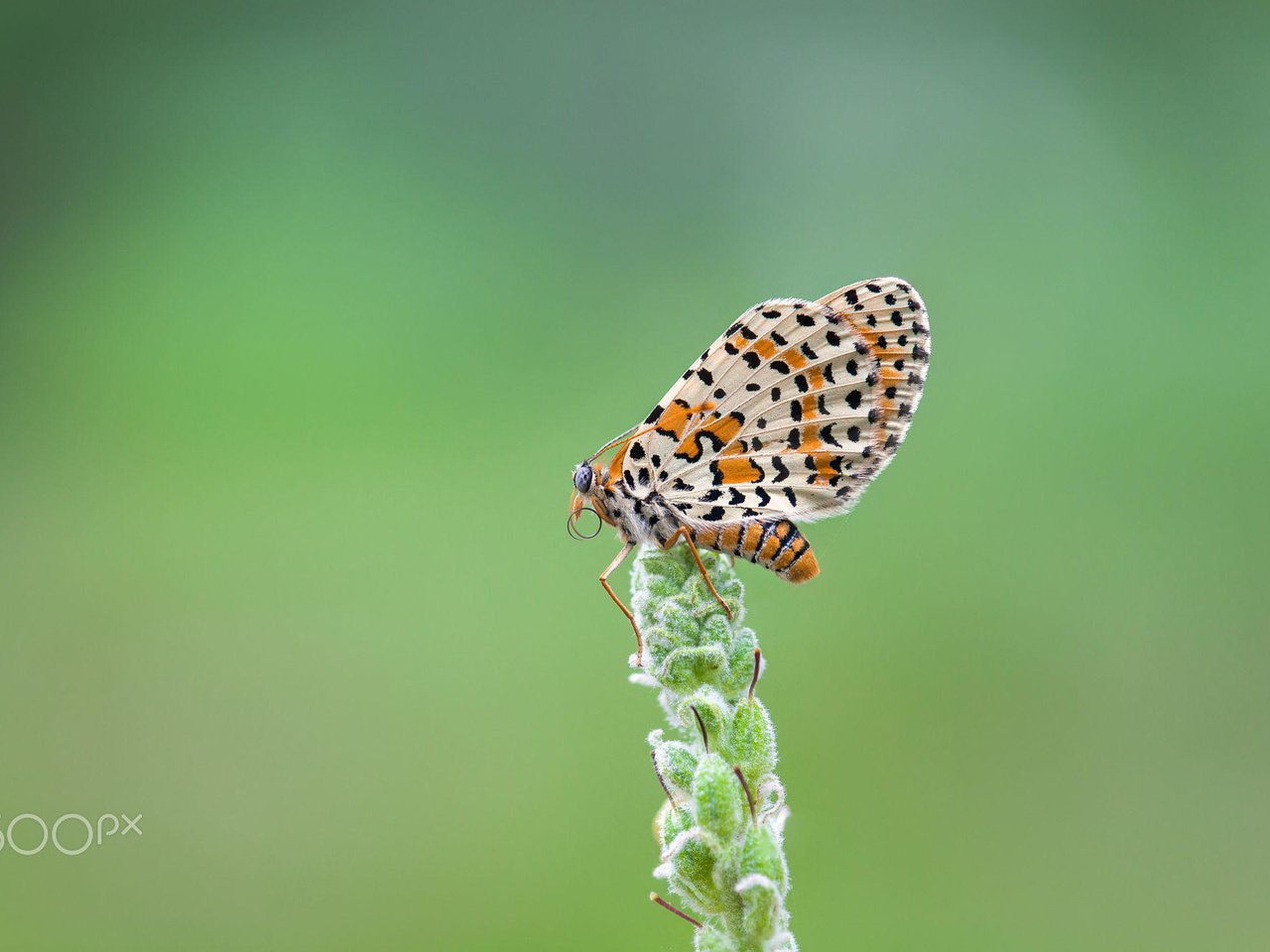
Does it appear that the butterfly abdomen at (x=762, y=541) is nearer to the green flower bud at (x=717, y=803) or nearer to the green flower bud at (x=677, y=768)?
the green flower bud at (x=677, y=768)

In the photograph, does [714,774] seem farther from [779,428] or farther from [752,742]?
[779,428]

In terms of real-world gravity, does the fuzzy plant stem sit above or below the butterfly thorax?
below

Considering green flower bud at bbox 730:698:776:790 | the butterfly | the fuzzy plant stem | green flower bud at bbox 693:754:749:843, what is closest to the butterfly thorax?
the butterfly

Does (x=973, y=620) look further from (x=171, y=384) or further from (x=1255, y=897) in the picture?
(x=171, y=384)

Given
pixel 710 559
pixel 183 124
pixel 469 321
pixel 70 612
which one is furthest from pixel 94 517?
pixel 710 559

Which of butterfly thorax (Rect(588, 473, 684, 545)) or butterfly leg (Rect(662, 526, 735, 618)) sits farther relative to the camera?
butterfly thorax (Rect(588, 473, 684, 545))

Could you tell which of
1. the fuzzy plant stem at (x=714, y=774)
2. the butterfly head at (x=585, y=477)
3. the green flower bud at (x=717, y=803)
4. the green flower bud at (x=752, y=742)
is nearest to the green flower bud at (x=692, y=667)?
the fuzzy plant stem at (x=714, y=774)

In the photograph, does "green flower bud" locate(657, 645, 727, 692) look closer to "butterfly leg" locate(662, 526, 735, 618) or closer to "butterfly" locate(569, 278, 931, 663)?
"butterfly leg" locate(662, 526, 735, 618)
